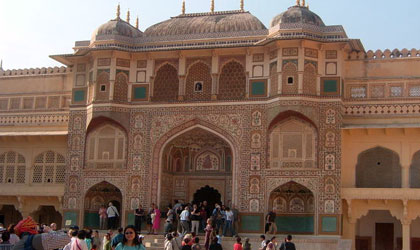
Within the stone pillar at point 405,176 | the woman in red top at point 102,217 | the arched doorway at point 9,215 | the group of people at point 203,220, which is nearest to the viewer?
the group of people at point 203,220

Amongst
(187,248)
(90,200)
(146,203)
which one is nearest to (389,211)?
(146,203)

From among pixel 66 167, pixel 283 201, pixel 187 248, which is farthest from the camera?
pixel 66 167

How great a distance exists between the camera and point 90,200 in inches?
961

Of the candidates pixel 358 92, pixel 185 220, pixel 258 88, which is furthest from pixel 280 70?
pixel 185 220

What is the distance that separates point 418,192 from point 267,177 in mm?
4654

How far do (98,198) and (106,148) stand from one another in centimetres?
196

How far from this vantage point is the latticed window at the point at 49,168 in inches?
990

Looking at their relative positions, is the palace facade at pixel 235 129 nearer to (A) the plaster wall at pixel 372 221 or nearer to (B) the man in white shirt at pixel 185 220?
(A) the plaster wall at pixel 372 221

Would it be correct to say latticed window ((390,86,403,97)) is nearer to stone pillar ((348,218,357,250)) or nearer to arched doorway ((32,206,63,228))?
stone pillar ((348,218,357,250))

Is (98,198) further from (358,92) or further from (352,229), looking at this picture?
(358,92)

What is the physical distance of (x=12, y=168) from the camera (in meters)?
25.9

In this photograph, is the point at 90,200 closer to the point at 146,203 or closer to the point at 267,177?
the point at 146,203

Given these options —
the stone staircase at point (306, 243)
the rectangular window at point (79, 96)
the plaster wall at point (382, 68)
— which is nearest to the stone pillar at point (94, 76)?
the rectangular window at point (79, 96)

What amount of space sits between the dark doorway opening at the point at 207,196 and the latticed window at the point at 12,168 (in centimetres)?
655
